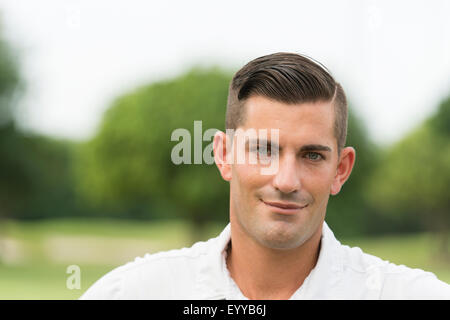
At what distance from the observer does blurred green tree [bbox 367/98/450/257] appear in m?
40.1

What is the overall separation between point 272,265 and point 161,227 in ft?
148

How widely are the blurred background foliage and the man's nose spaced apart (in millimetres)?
22213

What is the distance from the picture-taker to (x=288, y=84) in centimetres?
367

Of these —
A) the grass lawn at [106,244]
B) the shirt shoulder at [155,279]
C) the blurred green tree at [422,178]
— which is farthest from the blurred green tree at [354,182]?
the shirt shoulder at [155,279]

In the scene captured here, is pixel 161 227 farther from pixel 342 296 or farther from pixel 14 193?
pixel 342 296

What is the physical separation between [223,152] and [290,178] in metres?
0.71

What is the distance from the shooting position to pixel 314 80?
3740mm

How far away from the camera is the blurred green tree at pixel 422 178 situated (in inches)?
1578

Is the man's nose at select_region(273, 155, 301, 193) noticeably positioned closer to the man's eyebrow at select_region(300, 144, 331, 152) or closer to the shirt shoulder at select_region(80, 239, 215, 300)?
the man's eyebrow at select_region(300, 144, 331, 152)

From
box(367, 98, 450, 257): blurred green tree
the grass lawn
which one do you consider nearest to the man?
the grass lawn

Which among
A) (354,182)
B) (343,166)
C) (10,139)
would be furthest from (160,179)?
(343,166)

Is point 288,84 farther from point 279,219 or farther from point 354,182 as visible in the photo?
point 354,182

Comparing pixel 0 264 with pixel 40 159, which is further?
pixel 40 159
